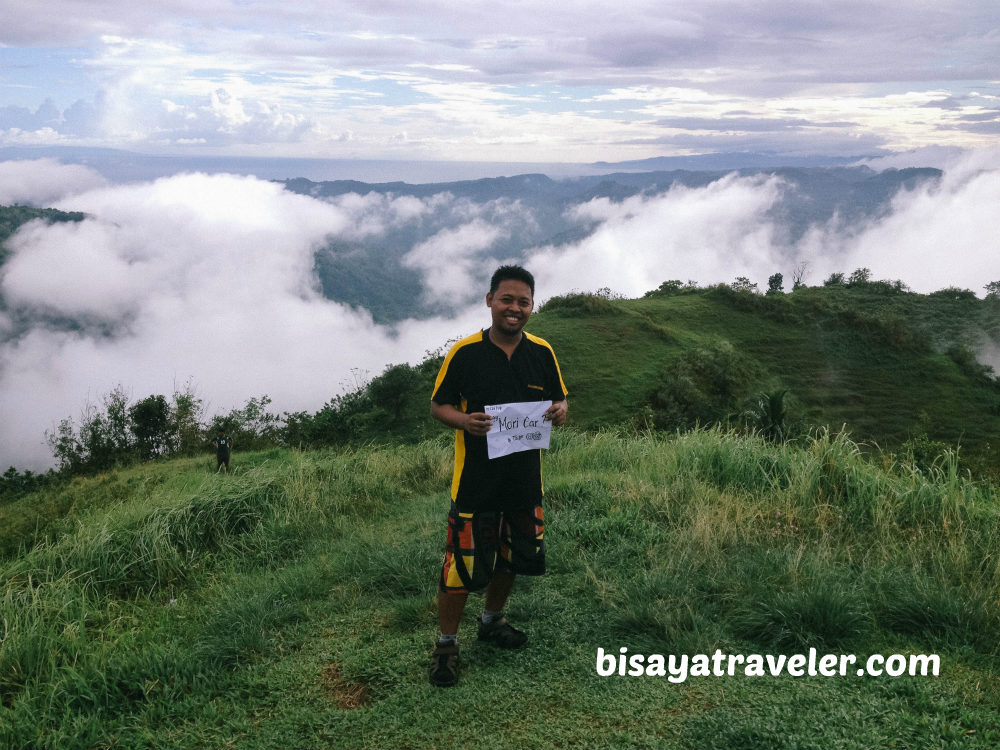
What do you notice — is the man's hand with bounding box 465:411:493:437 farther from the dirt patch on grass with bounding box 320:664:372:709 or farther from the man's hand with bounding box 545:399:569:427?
the dirt patch on grass with bounding box 320:664:372:709

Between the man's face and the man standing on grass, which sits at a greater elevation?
the man's face

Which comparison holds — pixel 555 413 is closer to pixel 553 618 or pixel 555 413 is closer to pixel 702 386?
pixel 553 618

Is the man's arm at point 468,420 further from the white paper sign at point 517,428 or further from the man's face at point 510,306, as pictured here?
the man's face at point 510,306

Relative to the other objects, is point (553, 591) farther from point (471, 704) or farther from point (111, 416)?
point (111, 416)

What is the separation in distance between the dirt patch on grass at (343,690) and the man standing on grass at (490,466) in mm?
365

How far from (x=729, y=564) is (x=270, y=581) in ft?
10.6

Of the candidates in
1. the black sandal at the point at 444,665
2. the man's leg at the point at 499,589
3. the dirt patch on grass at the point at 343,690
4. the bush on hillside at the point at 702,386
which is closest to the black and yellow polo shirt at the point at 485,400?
the man's leg at the point at 499,589

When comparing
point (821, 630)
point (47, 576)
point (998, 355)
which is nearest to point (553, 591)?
point (821, 630)

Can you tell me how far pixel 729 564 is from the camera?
15.0ft

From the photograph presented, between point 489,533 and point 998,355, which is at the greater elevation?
point 489,533

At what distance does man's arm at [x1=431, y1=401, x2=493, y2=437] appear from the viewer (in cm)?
344

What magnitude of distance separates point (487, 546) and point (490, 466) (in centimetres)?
48

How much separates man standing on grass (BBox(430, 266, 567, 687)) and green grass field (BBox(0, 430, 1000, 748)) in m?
0.53

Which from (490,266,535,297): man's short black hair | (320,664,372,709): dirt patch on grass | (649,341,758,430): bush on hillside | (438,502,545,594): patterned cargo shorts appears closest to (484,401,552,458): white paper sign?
(438,502,545,594): patterned cargo shorts
